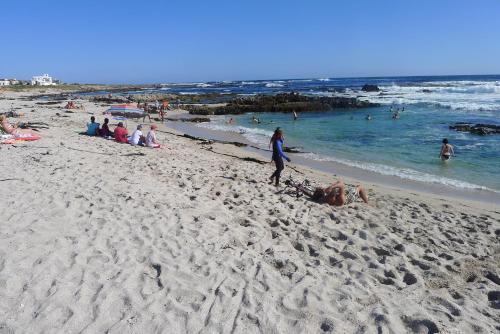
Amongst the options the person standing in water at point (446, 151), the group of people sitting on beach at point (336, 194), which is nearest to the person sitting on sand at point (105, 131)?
the group of people sitting on beach at point (336, 194)

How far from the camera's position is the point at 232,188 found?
880cm

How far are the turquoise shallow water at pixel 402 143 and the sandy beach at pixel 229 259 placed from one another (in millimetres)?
3645

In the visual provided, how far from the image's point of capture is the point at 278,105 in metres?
37.0

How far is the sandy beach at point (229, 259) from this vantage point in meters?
3.98

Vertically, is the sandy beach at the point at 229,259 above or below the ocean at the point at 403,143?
above

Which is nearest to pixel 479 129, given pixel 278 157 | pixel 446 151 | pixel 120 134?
pixel 446 151

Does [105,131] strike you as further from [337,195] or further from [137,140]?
[337,195]

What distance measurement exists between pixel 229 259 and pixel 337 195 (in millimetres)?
3520

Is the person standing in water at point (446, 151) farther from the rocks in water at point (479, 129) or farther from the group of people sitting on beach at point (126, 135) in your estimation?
the group of people sitting on beach at point (126, 135)

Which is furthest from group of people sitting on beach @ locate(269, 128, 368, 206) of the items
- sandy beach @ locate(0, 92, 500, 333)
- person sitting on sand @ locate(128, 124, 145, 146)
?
person sitting on sand @ locate(128, 124, 145, 146)

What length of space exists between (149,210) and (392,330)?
4.33 m

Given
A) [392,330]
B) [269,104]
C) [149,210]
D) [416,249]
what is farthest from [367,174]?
[269,104]

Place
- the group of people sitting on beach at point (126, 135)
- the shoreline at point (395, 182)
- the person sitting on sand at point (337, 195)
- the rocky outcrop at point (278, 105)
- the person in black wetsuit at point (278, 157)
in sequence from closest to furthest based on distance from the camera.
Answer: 1. the person sitting on sand at point (337, 195)
2. the person in black wetsuit at point (278, 157)
3. the shoreline at point (395, 182)
4. the group of people sitting on beach at point (126, 135)
5. the rocky outcrop at point (278, 105)

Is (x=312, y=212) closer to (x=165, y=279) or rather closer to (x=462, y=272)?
(x=462, y=272)
